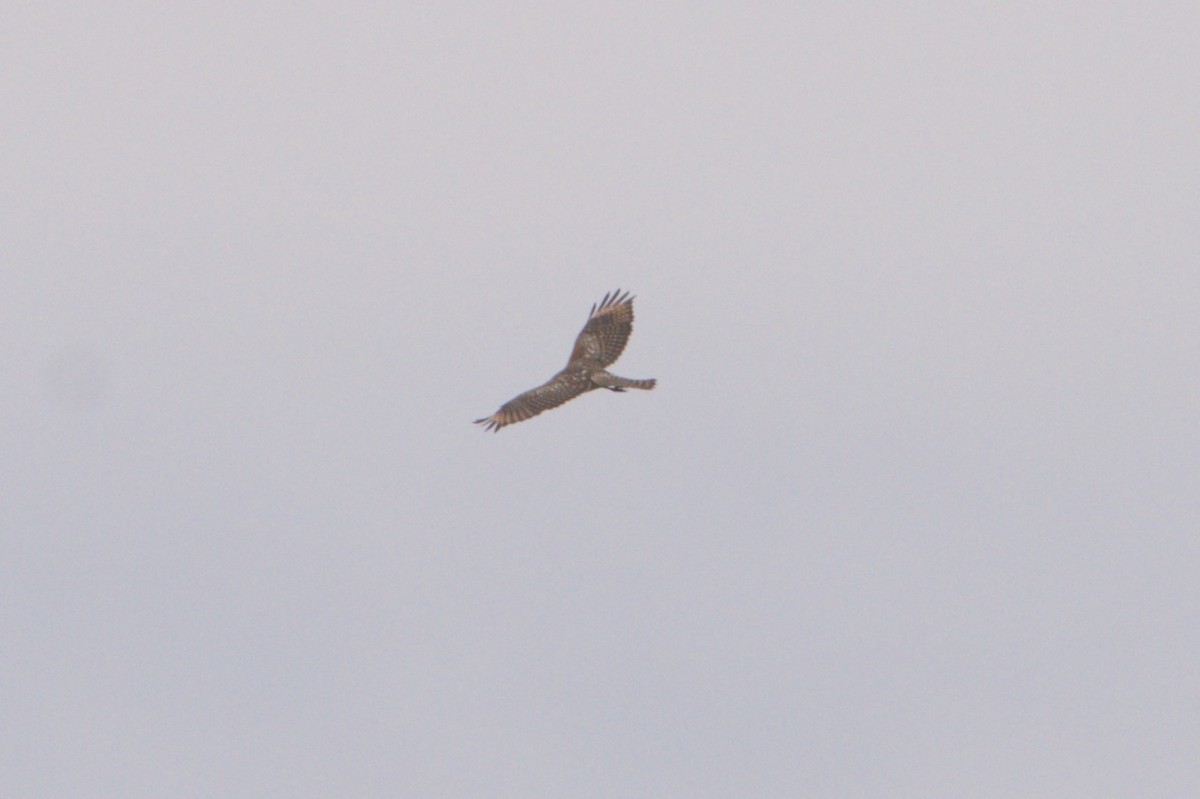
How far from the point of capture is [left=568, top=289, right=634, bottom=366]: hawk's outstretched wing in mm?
50812

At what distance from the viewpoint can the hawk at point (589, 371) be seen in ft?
153

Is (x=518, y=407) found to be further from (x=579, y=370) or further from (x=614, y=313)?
(x=614, y=313)

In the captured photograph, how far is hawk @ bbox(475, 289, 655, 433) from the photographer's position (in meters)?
46.7

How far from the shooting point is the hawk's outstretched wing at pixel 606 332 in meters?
50.8

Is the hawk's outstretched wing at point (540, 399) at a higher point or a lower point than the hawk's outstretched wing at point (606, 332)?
lower

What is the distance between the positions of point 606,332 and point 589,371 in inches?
123

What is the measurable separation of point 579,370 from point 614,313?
13.5 feet

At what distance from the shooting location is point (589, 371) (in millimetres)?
48969

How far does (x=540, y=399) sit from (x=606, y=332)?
540 centimetres

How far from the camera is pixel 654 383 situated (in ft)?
156

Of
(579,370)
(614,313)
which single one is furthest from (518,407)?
(614,313)

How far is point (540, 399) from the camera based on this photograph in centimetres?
4719

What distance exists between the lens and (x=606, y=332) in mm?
51781

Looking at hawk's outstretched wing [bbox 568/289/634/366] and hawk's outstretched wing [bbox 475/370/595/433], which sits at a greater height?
hawk's outstretched wing [bbox 568/289/634/366]
